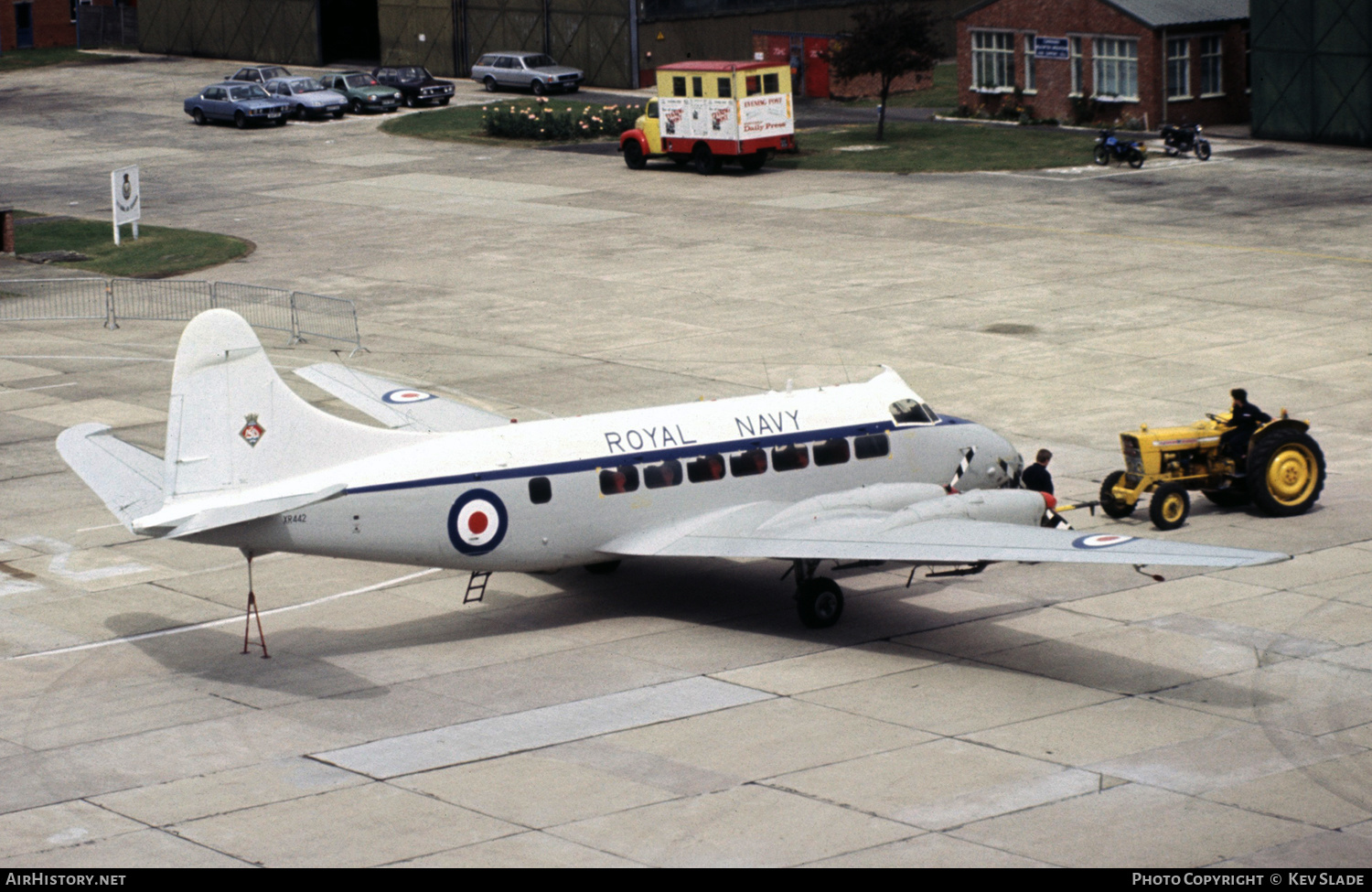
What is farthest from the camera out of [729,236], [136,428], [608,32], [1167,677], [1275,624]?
[608,32]

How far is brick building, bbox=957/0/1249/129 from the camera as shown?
74.7m

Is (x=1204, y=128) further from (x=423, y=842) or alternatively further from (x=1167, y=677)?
(x=423, y=842)

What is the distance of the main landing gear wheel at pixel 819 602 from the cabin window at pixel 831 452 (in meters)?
2.19

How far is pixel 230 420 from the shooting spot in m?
23.4

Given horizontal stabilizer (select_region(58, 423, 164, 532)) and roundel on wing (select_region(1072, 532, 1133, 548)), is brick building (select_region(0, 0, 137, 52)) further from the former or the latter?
roundel on wing (select_region(1072, 532, 1133, 548))

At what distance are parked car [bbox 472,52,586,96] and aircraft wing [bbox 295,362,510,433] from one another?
216 feet

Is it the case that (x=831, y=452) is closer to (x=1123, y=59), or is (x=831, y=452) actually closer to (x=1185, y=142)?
(x=1185, y=142)

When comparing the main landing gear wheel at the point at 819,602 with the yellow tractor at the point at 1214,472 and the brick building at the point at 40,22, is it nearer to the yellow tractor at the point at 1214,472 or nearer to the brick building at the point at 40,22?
the yellow tractor at the point at 1214,472

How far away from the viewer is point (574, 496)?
25.0 m

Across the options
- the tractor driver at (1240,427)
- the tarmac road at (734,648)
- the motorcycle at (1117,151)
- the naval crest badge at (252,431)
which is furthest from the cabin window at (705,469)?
the motorcycle at (1117,151)

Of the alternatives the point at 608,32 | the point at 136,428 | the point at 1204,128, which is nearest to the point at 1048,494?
the point at 136,428

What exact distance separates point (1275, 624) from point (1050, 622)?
122 inches

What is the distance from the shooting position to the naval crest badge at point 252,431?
23.4m

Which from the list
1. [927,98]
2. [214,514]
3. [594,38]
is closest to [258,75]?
[594,38]
